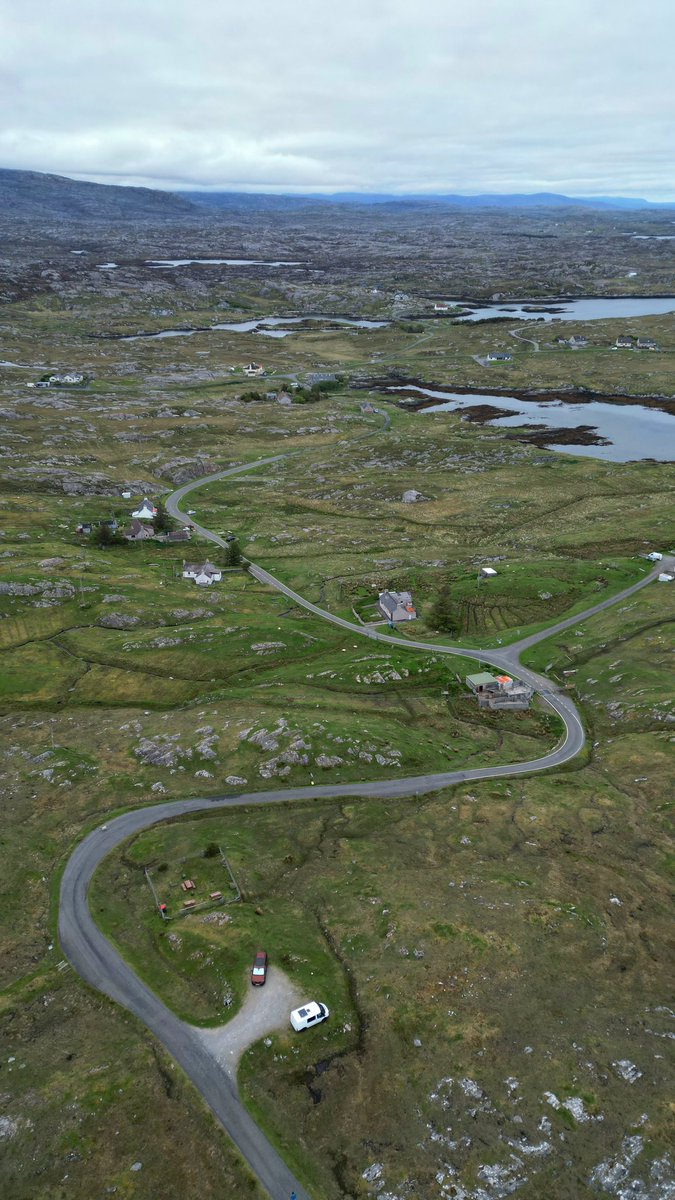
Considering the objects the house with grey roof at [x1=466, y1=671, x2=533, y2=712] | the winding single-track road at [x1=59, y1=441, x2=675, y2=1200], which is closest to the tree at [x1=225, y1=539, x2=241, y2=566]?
the winding single-track road at [x1=59, y1=441, x2=675, y2=1200]

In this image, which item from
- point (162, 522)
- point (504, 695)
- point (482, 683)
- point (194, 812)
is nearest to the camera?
point (194, 812)

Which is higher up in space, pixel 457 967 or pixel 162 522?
pixel 162 522

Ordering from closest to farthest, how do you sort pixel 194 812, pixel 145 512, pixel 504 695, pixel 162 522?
pixel 194 812, pixel 504 695, pixel 162 522, pixel 145 512

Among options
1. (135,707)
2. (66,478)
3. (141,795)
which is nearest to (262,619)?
(135,707)

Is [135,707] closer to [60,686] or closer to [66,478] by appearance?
[60,686]

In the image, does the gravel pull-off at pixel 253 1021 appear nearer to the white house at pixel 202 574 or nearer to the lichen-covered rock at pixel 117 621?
the lichen-covered rock at pixel 117 621

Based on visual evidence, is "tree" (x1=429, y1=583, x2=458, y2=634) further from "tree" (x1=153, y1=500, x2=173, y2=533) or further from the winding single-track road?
"tree" (x1=153, y1=500, x2=173, y2=533)

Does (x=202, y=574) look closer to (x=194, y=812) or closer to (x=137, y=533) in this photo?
(x=137, y=533)

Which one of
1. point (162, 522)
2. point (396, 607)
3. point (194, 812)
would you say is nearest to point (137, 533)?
point (162, 522)
